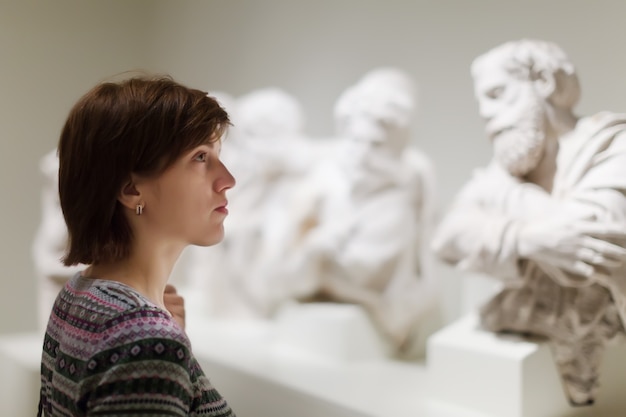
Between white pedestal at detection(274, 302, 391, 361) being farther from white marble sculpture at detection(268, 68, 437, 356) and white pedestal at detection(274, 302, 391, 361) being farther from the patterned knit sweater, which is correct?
the patterned knit sweater

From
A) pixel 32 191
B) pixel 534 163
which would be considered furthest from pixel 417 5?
pixel 32 191

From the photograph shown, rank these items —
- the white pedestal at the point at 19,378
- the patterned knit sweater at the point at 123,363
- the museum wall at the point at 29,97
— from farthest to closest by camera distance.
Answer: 1. the museum wall at the point at 29,97
2. the white pedestal at the point at 19,378
3. the patterned knit sweater at the point at 123,363

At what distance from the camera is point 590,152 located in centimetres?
246

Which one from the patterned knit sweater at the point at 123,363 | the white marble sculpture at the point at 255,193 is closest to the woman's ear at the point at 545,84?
the patterned knit sweater at the point at 123,363

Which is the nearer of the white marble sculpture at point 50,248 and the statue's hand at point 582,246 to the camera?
the statue's hand at point 582,246

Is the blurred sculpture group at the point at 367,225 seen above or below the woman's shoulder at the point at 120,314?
above

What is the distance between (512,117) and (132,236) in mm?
1495

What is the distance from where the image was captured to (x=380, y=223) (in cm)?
358

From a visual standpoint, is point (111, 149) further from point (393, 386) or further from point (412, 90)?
point (412, 90)

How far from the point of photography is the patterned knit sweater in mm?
1290

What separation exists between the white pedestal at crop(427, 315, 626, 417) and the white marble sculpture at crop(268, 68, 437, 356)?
0.83m

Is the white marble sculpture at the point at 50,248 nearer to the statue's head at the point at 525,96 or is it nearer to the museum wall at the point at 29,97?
the museum wall at the point at 29,97

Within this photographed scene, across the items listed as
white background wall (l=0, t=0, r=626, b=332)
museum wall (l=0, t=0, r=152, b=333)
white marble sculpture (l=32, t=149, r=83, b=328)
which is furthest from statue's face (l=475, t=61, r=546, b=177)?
museum wall (l=0, t=0, r=152, b=333)

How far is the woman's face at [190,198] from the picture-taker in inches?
58.4
